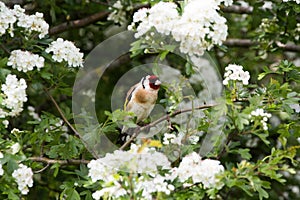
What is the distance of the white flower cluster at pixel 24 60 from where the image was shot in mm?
2807

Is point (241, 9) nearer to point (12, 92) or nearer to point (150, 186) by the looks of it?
point (12, 92)

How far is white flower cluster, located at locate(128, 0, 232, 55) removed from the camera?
243 cm

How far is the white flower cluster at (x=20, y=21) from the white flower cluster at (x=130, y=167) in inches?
30.8

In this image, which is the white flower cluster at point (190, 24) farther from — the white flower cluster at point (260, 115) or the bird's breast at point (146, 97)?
the bird's breast at point (146, 97)

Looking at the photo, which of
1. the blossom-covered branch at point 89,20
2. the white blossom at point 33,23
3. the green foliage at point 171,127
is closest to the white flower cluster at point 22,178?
the green foliage at point 171,127

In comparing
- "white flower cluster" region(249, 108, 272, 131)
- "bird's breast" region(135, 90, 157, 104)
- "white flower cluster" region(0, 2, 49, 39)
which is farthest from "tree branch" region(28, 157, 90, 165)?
"white flower cluster" region(249, 108, 272, 131)

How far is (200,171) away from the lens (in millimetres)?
2363

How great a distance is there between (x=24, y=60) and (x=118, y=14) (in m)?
1.46

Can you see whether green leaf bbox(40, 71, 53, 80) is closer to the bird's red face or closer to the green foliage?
the green foliage

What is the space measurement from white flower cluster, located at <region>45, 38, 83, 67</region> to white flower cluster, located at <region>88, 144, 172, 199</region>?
63cm

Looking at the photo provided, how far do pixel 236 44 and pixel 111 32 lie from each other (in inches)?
42.2

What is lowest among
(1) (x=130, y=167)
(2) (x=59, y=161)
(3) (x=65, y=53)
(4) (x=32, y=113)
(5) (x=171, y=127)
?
(4) (x=32, y=113)

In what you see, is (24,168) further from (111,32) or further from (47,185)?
(111,32)

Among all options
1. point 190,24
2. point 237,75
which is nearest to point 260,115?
point 237,75
